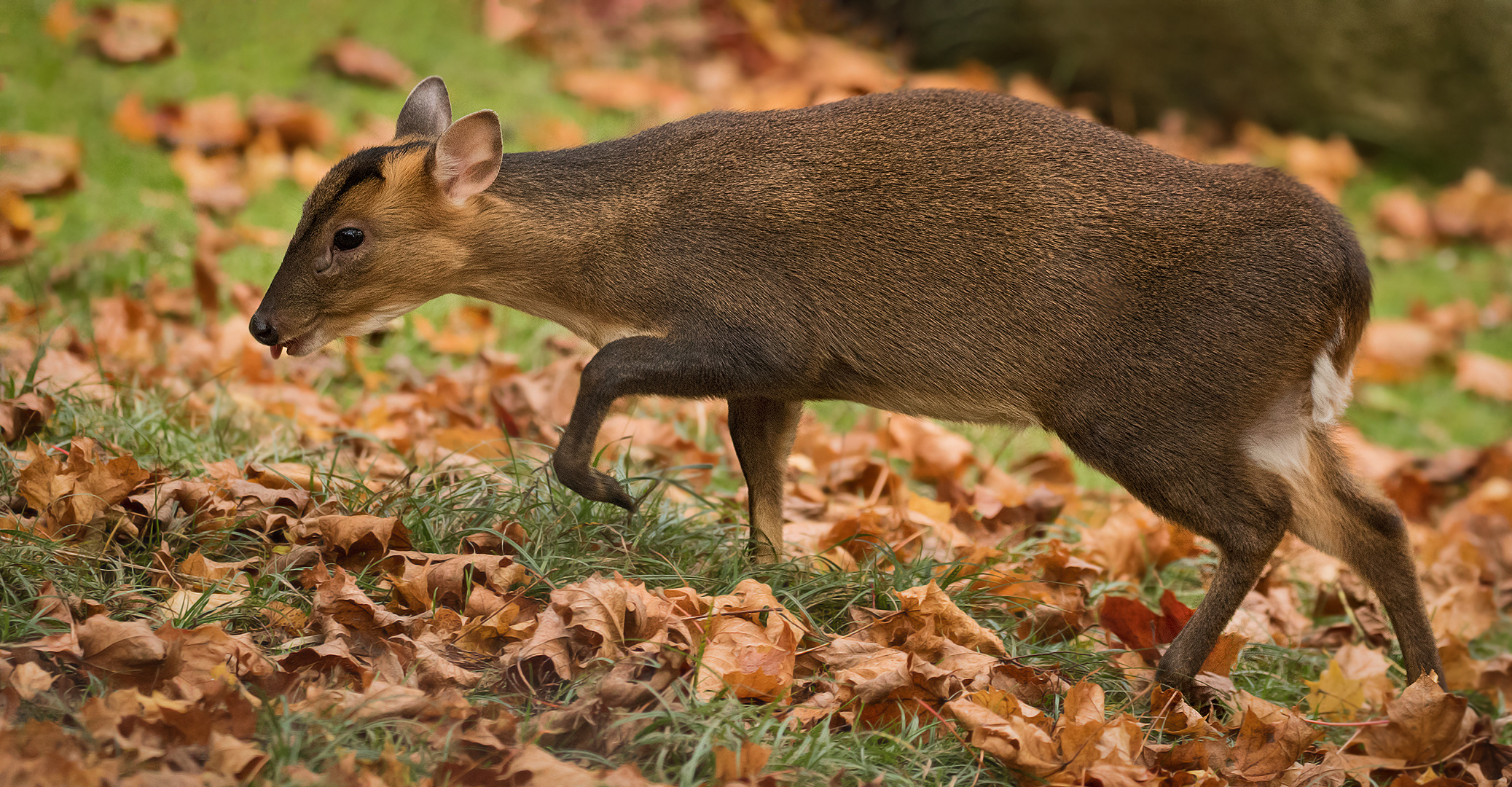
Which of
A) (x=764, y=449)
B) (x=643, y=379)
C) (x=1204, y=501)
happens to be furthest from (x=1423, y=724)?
(x=643, y=379)

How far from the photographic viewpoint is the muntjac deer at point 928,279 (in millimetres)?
3434

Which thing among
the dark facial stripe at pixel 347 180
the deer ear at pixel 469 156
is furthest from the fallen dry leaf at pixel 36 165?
the deer ear at pixel 469 156

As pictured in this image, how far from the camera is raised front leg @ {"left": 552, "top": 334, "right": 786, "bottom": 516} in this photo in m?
3.31

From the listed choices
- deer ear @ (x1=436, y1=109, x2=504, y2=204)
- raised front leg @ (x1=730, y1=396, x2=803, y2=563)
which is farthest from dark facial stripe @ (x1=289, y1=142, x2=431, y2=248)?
raised front leg @ (x1=730, y1=396, x2=803, y2=563)

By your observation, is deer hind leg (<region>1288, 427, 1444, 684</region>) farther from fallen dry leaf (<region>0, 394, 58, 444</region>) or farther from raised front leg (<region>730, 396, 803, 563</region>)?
fallen dry leaf (<region>0, 394, 58, 444</region>)

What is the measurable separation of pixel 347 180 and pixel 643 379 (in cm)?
101

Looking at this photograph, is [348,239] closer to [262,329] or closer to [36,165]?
[262,329]

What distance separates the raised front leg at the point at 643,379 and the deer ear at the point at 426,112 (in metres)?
1.04

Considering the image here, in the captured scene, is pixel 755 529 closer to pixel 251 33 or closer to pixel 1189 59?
pixel 251 33

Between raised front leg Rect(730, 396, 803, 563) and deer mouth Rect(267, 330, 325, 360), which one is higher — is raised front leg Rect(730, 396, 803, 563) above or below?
below

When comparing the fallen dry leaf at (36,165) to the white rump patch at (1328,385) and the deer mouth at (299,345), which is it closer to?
the deer mouth at (299,345)

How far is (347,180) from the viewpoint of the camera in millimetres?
3533

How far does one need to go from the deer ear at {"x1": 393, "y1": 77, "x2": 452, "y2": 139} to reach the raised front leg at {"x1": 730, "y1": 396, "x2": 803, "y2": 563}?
4.15 feet

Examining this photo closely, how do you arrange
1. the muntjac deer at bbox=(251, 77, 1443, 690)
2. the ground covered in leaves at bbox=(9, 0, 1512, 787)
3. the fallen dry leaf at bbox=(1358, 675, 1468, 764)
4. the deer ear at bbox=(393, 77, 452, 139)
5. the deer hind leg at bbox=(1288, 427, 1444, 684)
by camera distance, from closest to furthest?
the ground covered in leaves at bbox=(9, 0, 1512, 787) → the fallen dry leaf at bbox=(1358, 675, 1468, 764) → the muntjac deer at bbox=(251, 77, 1443, 690) → the deer hind leg at bbox=(1288, 427, 1444, 684) → the deer ear at bbox=(393, 77, 452, 139)
